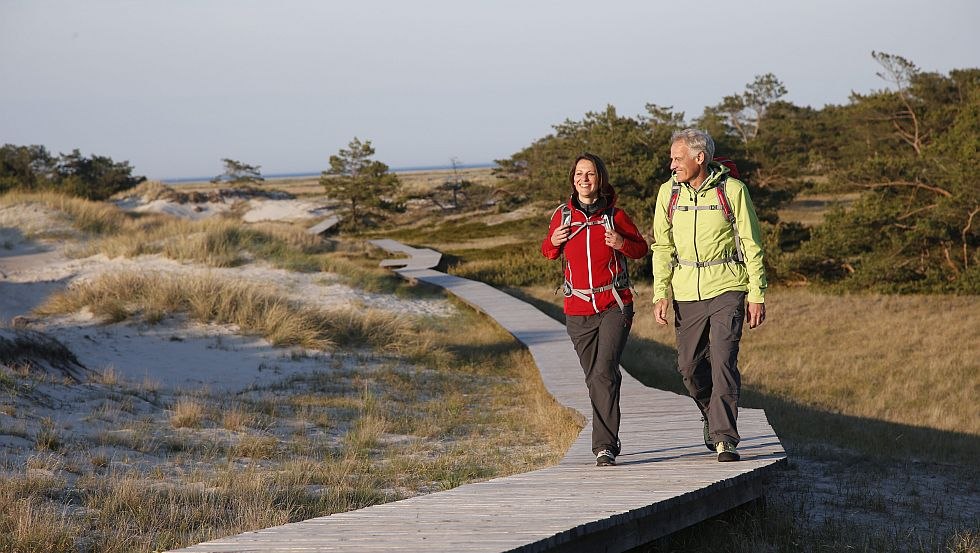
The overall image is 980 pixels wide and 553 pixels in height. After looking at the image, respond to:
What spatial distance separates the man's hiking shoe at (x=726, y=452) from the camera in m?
5.49

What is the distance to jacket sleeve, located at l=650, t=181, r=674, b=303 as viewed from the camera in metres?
5.34

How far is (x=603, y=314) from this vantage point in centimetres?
543

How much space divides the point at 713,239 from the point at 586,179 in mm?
770

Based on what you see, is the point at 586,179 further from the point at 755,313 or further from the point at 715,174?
the point at 755,313

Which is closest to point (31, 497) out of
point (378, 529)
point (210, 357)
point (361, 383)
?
point (378, 529)

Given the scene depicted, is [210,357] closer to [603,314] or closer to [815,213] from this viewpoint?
[603,314]

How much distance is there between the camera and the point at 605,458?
5.68 meters

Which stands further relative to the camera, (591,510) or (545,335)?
(545,335)

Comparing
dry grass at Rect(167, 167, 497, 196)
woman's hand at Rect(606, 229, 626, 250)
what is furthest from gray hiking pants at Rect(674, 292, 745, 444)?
dry grass at Rect(167, 167, 497, 196)

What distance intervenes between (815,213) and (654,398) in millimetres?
36873

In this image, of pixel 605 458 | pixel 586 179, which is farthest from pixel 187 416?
pixel 586 179

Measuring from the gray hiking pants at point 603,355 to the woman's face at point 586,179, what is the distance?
659 mm

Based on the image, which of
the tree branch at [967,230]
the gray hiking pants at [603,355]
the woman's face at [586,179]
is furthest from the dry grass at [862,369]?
the woman's face at [586,179]

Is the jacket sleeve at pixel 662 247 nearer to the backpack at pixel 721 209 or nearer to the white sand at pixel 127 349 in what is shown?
the backpack at pixel 721 209
